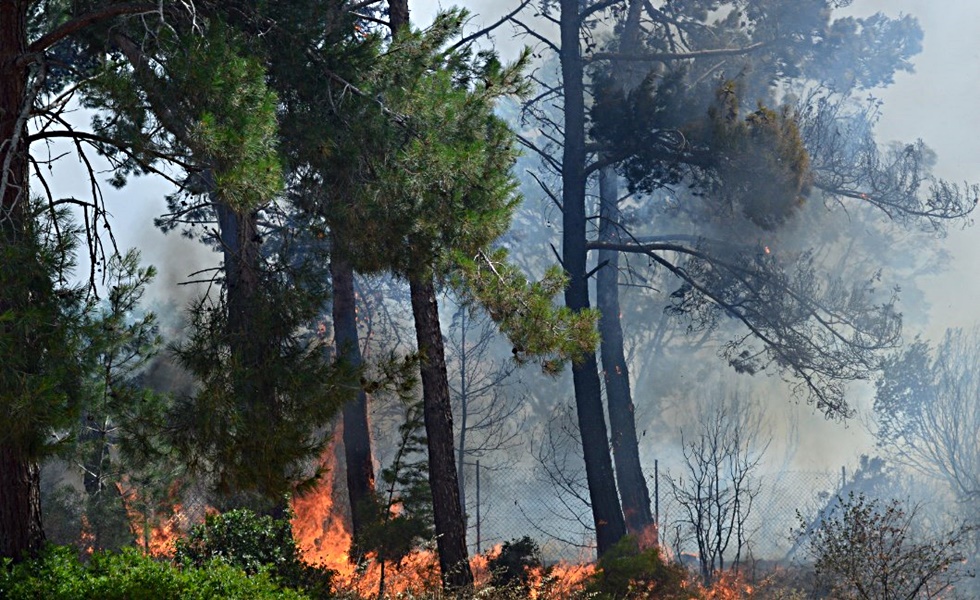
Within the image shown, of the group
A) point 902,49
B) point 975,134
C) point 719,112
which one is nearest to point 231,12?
point 719,112

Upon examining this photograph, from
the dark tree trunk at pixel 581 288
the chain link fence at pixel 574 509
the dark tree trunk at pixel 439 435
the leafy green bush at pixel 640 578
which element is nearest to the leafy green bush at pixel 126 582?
the dark tree trunk at pixel 439 435

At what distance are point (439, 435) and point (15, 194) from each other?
463cm

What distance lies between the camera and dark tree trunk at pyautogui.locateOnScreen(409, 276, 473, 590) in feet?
34.7

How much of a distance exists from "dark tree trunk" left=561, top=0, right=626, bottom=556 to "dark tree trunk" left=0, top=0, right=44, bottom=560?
758cm

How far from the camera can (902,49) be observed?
26391 mm

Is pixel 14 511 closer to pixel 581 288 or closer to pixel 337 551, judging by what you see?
pixel 581 288

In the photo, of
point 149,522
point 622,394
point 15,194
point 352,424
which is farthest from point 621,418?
point 15,194

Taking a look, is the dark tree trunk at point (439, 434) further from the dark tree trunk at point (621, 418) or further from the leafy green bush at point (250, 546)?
the dark tree trunk at point (621, 418)

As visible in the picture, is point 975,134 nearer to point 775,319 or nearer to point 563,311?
point 775,319

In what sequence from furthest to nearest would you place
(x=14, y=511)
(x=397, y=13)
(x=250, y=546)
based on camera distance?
(x=397, y=13)
(x=250, y=546)
(x=14, y=511)

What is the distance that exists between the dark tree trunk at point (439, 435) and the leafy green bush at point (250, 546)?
125cm

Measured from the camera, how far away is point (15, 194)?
315 inches

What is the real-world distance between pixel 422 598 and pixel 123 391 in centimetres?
276

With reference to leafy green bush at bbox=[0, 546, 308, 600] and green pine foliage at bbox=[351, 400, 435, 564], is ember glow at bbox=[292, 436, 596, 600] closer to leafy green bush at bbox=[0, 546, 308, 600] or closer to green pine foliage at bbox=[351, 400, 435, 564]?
green pine foliage at bbox=[351, 400, 435, 564]
